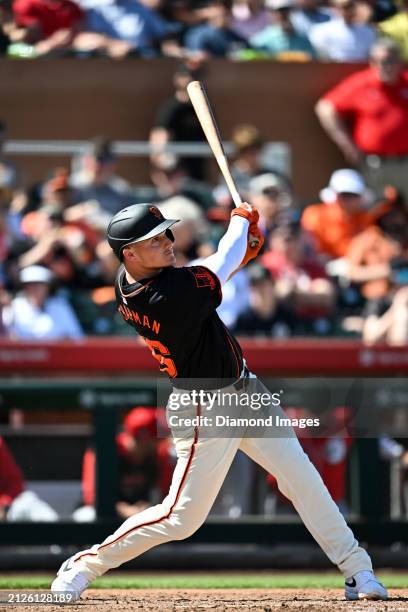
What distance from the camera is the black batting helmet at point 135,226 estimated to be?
4.62 meters

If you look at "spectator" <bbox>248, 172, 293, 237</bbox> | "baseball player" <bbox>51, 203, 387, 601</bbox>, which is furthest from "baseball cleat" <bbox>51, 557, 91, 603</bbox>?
"spectator" <bbox>248, 172, 293, 237</bbox>

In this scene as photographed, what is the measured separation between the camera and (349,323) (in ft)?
27.5

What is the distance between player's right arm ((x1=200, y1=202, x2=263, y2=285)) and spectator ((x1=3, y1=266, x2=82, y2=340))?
328cm

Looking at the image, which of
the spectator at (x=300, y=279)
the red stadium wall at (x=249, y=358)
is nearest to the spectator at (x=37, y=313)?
the red stadium wall at (x=249, y=358)

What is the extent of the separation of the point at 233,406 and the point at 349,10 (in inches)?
255

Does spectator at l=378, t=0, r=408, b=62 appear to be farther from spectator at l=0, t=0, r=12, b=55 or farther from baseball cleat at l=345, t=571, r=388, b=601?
baseball cleat at l=345, t=571, r=388, b=601

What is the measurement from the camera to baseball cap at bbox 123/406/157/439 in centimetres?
744

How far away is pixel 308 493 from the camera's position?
15.5ft

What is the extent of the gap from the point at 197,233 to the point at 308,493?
4093 mm

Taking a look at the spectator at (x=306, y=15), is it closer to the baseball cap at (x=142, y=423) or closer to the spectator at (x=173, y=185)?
the spectator at (x=173, y=185)

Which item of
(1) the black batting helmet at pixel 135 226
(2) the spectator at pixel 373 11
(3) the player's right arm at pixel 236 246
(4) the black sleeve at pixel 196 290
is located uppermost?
(1) the black batting helmet at pixel 135 226

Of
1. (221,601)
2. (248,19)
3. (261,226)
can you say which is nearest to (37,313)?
(261,226)

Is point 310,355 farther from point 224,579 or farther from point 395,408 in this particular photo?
point 224,579

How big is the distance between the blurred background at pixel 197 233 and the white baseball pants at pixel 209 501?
2.52 m
